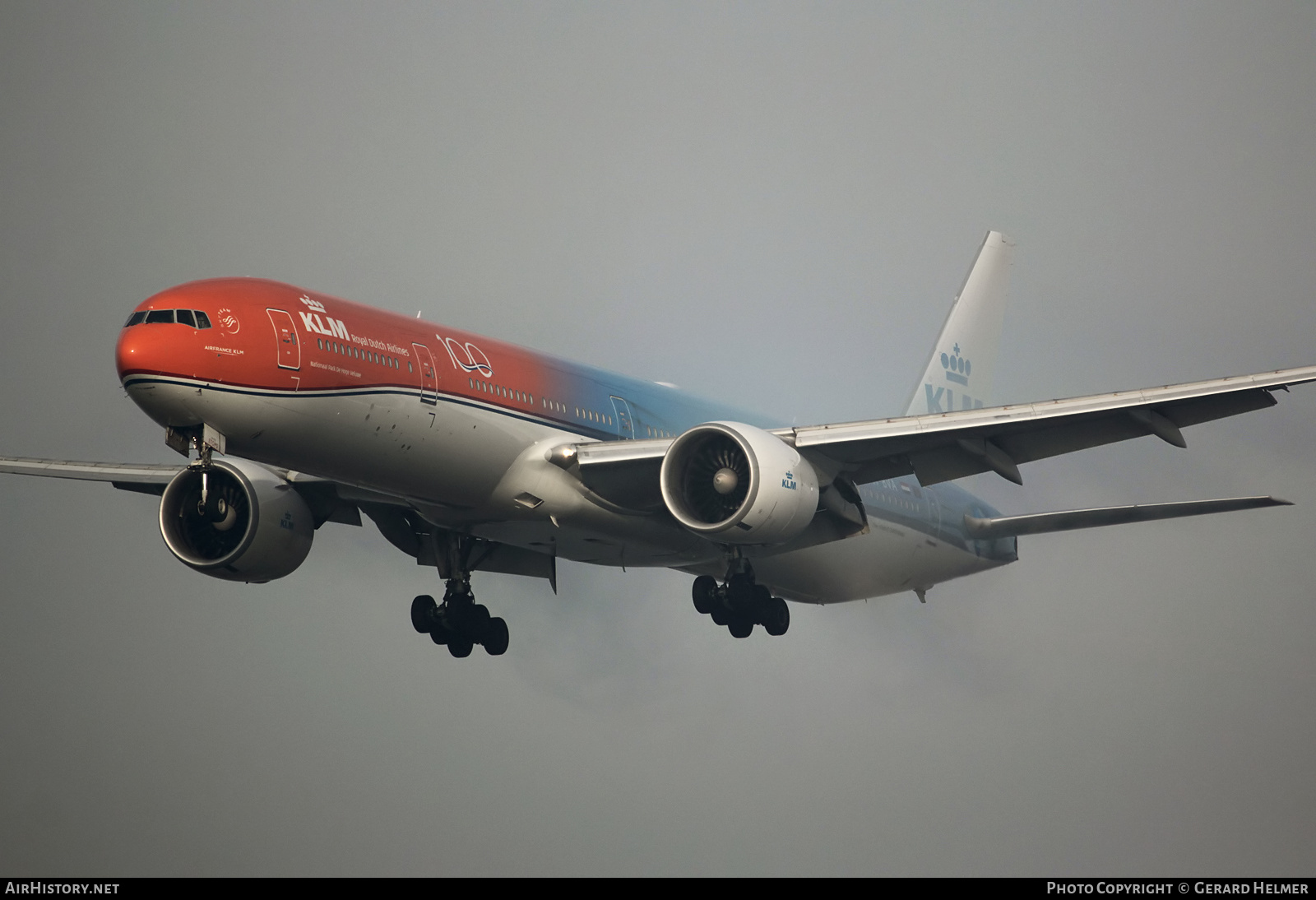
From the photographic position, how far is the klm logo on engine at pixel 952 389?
144 feet

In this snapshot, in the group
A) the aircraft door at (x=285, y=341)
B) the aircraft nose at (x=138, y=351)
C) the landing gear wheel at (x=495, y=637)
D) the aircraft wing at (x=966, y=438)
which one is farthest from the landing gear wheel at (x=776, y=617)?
the aircraft nose at (x=138, y=351)

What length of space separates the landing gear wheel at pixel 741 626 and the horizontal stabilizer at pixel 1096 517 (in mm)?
7613

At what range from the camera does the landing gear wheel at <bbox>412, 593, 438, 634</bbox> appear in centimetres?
3419

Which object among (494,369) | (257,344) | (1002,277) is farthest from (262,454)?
(1002,277)

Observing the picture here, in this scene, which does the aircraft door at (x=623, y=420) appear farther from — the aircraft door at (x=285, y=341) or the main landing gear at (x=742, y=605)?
the aircraft door at (x=285, y=341)

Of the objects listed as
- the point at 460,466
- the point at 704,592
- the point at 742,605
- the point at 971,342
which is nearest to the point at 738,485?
the point at 742,605

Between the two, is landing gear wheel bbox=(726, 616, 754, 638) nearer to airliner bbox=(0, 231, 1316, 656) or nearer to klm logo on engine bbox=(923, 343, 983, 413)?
airliner bbox=(0, 231, 1316, 656)

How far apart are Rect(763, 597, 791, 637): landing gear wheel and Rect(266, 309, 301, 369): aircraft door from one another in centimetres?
1261

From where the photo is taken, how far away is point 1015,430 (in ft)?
91.8

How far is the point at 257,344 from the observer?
24.8 meters

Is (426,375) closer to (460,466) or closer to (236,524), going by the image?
(460,466)

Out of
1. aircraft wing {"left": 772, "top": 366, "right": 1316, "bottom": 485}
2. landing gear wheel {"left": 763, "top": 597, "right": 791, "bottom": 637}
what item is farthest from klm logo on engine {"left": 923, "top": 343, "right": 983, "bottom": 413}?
aircraft wing {"left": 772, "top": 366, "right": 1316, "bottom": 485}

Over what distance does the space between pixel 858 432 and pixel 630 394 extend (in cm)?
559

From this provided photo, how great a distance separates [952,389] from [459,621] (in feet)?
60.5
